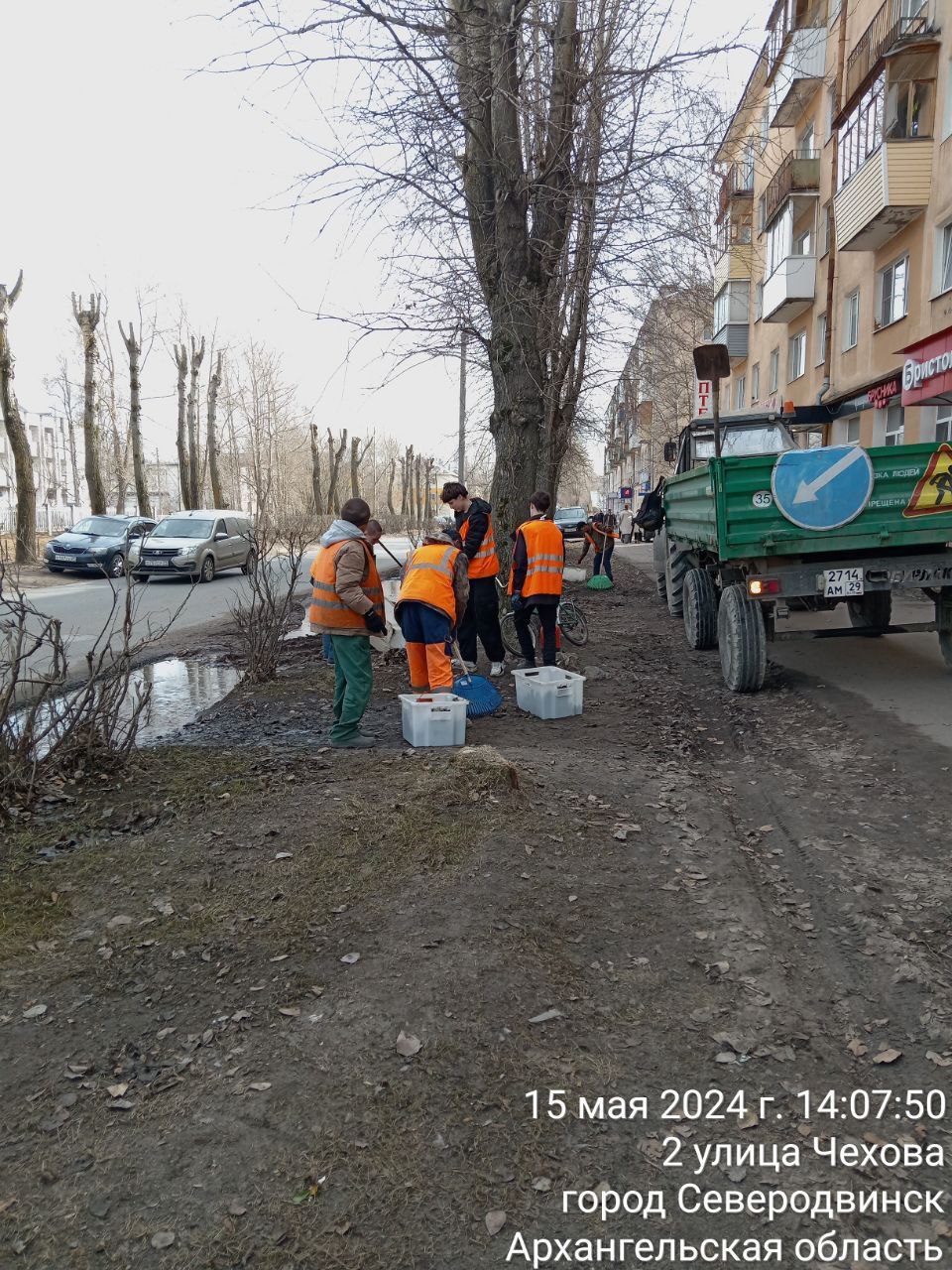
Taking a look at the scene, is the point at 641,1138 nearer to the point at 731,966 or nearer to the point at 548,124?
the point at 731,966

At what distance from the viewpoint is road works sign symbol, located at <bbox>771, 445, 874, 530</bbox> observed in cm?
725

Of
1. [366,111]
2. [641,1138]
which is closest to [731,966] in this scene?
[641,1138]

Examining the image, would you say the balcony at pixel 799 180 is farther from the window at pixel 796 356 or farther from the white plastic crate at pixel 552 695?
the white plastic crate at pixel 552 695

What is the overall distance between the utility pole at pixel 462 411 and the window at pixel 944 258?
856 centimetres

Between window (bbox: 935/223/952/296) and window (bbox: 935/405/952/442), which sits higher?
window (bbox: 935/223/952/296)

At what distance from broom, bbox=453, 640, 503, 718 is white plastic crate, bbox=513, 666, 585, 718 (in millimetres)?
287

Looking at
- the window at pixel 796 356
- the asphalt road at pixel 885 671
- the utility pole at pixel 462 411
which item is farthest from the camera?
the window at pixel 796 356

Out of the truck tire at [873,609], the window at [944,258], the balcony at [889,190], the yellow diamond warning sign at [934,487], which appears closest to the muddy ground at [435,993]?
the yellow diamond warning sign at [934,487]

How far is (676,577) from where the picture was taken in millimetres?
12461

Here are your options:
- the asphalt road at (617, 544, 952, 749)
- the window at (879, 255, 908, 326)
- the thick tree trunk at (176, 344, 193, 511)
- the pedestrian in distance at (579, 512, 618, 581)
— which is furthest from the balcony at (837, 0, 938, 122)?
the thick tree trunk at (176, 344, 193, 511)

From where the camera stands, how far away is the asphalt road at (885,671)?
22.8 ft

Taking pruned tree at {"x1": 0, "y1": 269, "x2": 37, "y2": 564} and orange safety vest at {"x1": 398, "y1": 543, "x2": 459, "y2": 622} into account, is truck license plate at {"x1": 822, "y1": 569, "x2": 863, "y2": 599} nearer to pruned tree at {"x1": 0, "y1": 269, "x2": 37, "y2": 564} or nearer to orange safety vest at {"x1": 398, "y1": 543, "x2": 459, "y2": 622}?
orange safety vest at {"x1": 398, "y1": 543, "x2": 459, "y2": 622}

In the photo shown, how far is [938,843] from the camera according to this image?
14.7 feet

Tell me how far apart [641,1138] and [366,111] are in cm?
844
